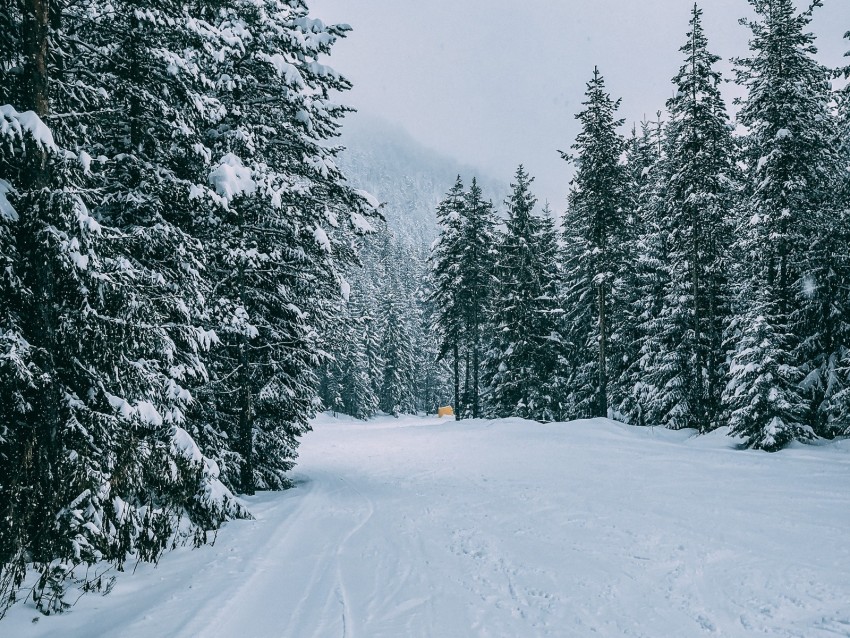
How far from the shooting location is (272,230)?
11.8m

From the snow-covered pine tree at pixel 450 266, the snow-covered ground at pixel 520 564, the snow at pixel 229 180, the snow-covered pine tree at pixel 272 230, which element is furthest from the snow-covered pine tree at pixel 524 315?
the snow at pixel 229 180

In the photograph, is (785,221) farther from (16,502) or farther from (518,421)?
(16,502)

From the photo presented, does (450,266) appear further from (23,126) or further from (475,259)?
(23,126)

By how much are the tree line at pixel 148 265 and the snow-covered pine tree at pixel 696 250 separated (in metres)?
17.6

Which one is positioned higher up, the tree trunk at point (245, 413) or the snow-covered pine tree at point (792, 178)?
the snow-covered pine tree at point (792, 178)

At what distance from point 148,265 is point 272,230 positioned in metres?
3.57

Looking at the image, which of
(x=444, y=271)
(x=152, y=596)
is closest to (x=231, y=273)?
(x=152, y=596)

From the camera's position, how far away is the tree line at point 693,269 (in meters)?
19.2

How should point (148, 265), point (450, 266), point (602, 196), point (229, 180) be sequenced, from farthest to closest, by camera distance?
1. point (450, 266)
2. point (602, 196)
3. point (229, 180)
4. point (148, 265)

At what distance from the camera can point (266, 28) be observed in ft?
36.2

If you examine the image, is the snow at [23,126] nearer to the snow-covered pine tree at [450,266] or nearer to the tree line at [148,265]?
the tree line at [148,265]

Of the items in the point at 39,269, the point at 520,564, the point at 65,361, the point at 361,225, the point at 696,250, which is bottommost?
the point at 520,564

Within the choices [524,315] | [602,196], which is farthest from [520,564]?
[524,315]

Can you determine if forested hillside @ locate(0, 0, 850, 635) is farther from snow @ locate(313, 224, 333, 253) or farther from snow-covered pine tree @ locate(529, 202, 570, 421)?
snow-covered pine tree @ locate(529, 202, 570, 421)
